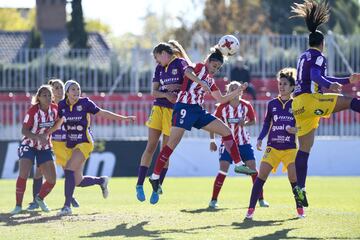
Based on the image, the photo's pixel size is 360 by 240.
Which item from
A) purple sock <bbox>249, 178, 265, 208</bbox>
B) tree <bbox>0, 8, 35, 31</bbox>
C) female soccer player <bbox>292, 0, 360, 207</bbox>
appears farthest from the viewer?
tree <bbox>0, 8, 35, 31</bbox>

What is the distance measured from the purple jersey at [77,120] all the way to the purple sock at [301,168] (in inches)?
122

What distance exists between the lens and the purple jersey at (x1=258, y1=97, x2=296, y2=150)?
14.1m

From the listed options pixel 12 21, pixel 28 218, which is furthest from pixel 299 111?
pixel 12 21

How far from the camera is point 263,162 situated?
13750 millimetres

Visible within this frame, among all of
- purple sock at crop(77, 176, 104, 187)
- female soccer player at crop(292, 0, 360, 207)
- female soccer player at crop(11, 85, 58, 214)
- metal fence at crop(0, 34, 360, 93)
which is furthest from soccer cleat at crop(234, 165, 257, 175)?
metal fence at crop(0, 34, 360, 93)

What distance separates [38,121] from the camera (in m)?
14.9

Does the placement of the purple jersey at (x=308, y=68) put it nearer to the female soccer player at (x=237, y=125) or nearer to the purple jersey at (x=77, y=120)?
the female soccer player at (x=237, y=125)

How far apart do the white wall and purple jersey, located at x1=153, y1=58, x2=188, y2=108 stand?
38.6 ft

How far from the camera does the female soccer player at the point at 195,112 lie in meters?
13.8

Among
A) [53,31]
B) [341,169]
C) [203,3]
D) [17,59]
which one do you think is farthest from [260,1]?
[341,169]

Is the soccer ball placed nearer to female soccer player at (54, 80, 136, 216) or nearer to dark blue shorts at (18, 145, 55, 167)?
female soccer player at (54, 80, 136, 216)

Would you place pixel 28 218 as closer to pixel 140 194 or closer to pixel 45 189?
pixel 45 189

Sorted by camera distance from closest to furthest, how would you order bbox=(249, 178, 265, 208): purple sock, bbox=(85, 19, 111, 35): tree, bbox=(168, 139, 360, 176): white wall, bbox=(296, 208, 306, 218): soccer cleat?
1. bbox=(249, 178, 265, 208): purple sock
2. bbox=(296, 208, 306, 218): soccer cleat
3. bbox=(168, 139, 360, 176): white wall
4. bbox=(85, 19, 111, 35): tree

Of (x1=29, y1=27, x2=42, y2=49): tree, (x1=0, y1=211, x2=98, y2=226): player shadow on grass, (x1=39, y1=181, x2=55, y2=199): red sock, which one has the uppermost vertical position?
(x1=29, y1=27, x2=42, y2=49): tree
